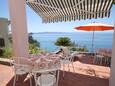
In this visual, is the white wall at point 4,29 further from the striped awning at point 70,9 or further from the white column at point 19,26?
the white column at point 19,26

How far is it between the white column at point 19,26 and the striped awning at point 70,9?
1821 mm

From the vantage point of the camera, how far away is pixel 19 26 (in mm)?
5207

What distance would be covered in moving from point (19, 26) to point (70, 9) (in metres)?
3.48

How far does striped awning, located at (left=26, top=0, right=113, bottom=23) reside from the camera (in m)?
6.69

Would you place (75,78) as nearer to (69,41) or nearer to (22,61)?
(22,61)

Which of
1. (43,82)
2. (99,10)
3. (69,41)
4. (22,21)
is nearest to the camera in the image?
(43,82)

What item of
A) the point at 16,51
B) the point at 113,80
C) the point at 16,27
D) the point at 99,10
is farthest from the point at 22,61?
the point at 99,10

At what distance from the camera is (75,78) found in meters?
4.91

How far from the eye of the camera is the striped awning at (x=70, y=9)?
6.69 metres

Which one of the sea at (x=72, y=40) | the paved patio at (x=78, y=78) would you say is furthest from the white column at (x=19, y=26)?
the sea at (x=72, y=40)

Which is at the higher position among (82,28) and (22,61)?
(82,28)

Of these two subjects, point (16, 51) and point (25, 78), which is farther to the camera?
point (16, 51)

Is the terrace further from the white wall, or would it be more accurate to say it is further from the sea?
the white wall

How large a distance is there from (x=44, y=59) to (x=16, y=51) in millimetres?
1849
